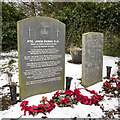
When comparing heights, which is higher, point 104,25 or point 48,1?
point 48,1

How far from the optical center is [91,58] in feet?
9.50

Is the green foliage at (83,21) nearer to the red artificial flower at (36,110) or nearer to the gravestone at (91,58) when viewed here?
the gravestone at (91,58)

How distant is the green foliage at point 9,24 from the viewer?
305 inches

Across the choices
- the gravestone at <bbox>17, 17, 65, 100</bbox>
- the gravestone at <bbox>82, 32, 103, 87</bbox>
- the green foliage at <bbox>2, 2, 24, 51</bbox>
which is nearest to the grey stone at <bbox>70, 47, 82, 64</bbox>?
the gravestone at <bbox>82, 32, 103, 87</bbox>

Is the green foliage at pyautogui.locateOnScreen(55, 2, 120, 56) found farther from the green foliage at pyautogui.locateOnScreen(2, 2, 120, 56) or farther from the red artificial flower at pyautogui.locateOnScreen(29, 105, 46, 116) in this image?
the red artificial flower at pyautogui.locateOnScreen(29, 105, 46, 116)

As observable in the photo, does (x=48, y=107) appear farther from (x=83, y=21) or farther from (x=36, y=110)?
(x=83, y=21)

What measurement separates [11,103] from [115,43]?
5801 millimetres

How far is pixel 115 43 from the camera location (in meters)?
5.68

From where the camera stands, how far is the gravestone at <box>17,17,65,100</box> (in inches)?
84.7

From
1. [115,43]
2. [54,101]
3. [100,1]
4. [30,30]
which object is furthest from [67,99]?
[100,1]

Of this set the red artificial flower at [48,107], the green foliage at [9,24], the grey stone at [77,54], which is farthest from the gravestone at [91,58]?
the green foliage at [9,24]

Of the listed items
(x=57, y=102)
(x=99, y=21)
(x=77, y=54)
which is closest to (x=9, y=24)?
(x=77, y=54)

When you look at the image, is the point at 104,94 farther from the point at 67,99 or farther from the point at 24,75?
the point at 24,75

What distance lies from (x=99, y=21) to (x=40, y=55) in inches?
192
